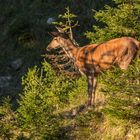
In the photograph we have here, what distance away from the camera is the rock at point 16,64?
2077 centimetres

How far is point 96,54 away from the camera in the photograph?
1170 centimetres

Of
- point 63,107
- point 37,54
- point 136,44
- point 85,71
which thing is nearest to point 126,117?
point 136,44

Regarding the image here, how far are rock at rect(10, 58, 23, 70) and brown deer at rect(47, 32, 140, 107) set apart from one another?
791 cm

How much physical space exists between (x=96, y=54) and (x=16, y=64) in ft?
32.0

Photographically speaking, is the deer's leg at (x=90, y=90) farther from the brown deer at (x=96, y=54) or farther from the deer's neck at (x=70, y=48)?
the deer's neck at (x=70, y=48)

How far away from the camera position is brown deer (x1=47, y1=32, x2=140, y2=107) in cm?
1078

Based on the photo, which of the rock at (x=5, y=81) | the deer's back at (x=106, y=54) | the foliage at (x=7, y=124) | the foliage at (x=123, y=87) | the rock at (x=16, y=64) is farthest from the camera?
the rock at (x=16, y=64)

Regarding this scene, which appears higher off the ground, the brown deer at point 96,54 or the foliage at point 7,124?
the brown deer at point 96,54

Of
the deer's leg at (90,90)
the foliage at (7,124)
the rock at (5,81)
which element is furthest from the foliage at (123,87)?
the rock at (5,81)

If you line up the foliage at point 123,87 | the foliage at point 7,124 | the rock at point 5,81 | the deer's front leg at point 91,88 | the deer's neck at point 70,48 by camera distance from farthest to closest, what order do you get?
the rock at point 5,81, the deer's neck at point 70,48, the foliage at point 7,124, the deer's front leg at point 91,88, the foliage at point 123,87

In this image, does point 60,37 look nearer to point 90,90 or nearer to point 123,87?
point 90,90

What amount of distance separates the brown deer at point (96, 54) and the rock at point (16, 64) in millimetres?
7910

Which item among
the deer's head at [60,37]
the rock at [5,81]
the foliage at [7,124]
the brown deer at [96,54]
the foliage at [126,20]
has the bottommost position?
the foliage at [7,124]

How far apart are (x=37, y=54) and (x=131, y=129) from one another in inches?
453
